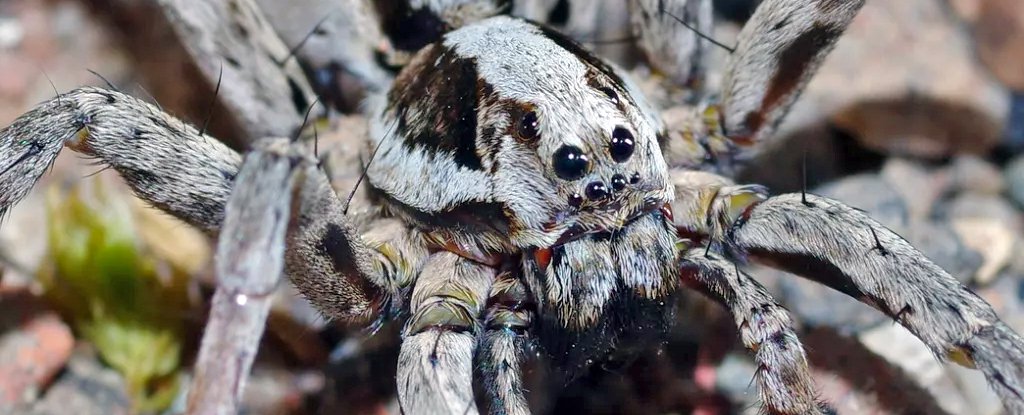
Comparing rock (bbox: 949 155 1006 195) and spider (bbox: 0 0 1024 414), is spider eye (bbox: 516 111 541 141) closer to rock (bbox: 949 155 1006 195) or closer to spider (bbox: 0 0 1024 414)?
spider (bbox: 0 0 1024 414)

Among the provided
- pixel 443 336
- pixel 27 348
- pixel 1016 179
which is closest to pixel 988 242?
pixel 1016 179

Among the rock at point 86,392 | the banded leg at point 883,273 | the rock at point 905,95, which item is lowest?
the rock at point 86,392

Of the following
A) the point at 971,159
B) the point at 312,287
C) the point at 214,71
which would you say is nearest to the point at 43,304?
the point at 214,71

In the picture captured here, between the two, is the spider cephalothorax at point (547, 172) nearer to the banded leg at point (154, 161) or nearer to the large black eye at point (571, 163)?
the large black eye at point (571, 163)

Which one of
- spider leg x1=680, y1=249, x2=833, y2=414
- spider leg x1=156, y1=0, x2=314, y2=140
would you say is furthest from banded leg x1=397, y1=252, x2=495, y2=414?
spider leg x1=156, y1=0, x2=314, y2=140

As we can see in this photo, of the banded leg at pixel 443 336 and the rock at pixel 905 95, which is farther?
the rock at pixel 905 95

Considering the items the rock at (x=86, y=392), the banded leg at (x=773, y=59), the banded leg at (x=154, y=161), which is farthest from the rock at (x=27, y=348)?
the banded leg at (x=773, y=59)
